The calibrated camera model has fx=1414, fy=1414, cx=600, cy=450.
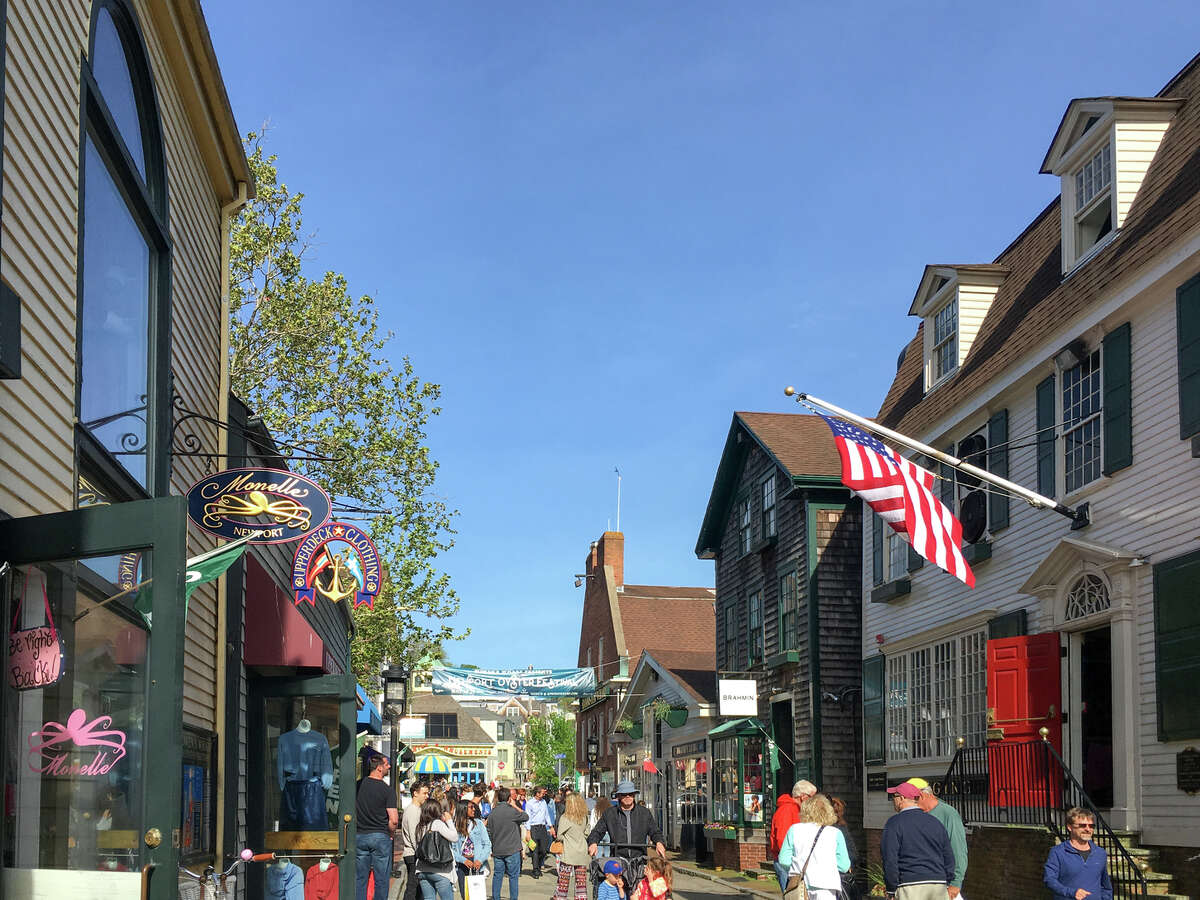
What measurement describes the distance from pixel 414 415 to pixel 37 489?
74.3 ft

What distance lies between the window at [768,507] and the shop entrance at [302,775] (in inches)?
581

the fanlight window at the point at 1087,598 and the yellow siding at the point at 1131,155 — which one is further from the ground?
the yellow siding at the point at 1131,155

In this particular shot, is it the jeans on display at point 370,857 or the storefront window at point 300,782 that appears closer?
the storefront window at point 300,782

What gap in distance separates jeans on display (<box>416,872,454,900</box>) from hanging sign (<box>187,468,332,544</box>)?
19.0 ft

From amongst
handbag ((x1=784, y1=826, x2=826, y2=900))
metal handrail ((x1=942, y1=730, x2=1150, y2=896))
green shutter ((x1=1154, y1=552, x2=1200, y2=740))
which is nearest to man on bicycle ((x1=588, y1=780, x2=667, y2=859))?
handbag ((x1=784, y1=826, x2=826, y2=900))

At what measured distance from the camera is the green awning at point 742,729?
92.1ft

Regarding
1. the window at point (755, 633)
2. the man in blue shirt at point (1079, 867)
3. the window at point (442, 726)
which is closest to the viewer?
the man in blue shirt at point (1079, 867)

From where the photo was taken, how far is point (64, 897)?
5645mm

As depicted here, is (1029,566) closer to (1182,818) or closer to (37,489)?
(1182,818)

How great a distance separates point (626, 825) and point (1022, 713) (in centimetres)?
498

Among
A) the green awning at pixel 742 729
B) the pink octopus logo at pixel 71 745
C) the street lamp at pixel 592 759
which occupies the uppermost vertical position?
the pink octopus logo at pixel 71 745

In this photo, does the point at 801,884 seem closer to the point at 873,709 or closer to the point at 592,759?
the point at 873,709

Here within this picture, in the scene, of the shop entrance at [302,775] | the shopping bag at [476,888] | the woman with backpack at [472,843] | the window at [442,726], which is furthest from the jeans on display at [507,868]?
the window at [442,726]

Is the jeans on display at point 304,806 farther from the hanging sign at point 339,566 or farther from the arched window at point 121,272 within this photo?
the arched window at point 121,272
